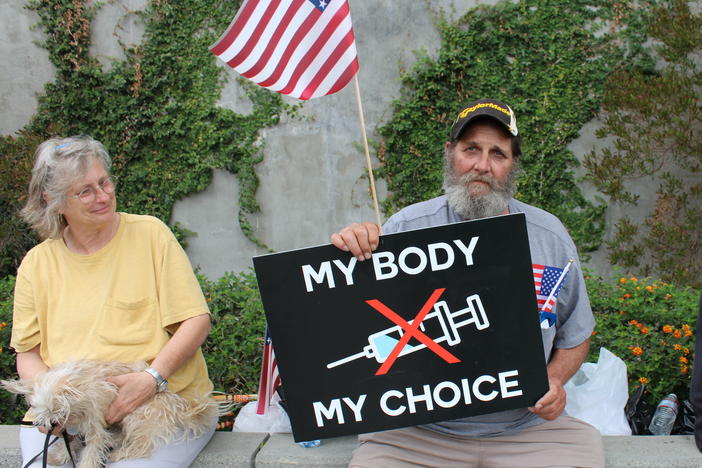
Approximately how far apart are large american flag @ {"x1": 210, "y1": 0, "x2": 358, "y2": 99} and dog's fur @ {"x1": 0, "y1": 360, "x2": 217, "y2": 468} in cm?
132

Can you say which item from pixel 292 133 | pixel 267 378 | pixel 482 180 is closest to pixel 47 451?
pixel 267 378

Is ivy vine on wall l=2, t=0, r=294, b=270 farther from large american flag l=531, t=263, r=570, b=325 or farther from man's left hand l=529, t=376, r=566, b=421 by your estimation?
man's left hand l=529, t=376, r=566, b=421

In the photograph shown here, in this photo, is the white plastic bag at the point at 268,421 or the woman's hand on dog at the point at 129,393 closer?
the woman's hand on dog at the point at 129,393

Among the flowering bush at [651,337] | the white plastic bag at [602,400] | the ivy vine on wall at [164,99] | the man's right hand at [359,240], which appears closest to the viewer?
the man's right hand at [359,240]

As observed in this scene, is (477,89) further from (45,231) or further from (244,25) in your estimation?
(45,231)

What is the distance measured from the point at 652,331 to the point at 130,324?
104 inches

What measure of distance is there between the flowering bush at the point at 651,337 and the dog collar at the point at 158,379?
2237mm

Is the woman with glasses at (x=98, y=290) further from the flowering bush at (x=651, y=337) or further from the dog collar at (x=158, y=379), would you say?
the flowering bush at (x=651, y=337)

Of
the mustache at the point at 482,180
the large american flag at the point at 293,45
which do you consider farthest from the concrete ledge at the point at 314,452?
the large american flag at the point at 293,45

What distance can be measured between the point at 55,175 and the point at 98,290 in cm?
49

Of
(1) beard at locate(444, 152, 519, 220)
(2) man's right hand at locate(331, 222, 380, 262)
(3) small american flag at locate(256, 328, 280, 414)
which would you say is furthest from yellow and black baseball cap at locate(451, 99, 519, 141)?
(3) small american flag at locate(256, 328, 280, 414)

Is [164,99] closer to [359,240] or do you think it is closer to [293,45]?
[293,45]

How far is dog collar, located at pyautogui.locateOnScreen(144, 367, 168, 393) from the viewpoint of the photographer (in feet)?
8.03

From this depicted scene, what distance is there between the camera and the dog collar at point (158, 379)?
2447 millimetres
